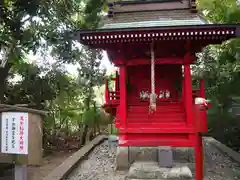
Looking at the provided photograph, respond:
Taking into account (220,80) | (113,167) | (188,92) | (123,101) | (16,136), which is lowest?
(113,167)

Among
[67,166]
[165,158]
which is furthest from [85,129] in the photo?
[165,158]

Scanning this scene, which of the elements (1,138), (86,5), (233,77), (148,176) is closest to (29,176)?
(148,176)

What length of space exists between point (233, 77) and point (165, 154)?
16.6 feet

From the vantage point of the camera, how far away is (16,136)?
152 inches

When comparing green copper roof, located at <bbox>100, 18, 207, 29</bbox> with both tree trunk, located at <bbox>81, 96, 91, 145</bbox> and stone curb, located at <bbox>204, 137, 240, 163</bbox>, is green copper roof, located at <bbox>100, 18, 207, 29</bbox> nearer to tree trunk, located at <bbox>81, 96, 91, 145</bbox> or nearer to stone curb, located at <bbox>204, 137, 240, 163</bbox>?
stone curb, located at <bbox>204, 137, 240, 163</bbox>

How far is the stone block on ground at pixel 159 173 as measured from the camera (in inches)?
271

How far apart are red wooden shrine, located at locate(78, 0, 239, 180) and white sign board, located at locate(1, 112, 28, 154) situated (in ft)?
11.2

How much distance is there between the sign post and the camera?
12.5 feet

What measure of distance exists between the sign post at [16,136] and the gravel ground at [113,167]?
3635 mm

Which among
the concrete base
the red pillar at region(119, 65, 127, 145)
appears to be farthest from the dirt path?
the red pillar at region(119, 65, 127, 145)

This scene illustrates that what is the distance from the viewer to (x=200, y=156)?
5328mm

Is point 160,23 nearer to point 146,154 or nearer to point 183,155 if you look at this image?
point 146,154

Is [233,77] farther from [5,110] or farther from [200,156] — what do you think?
[5,110]

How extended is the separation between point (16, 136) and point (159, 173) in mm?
4116
